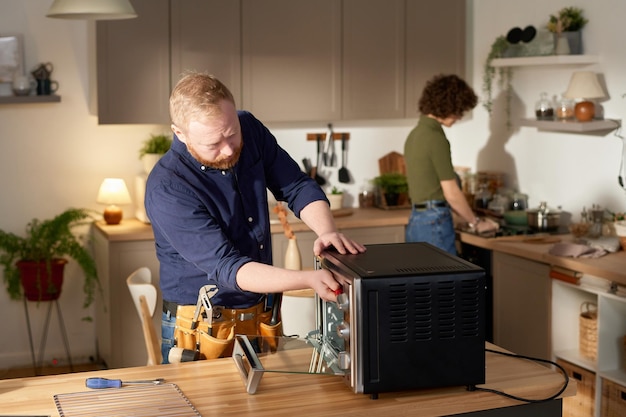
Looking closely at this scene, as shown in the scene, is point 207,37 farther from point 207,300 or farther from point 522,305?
point 207,300

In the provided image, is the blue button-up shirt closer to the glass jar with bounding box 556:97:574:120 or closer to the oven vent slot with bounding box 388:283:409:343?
the oven vent slot with bounding box 388:283:409:343

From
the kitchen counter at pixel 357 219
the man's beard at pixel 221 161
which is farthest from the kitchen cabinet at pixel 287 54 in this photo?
the man's beard at pixel 221 161

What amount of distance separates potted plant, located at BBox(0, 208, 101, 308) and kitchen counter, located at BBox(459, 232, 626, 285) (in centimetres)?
219

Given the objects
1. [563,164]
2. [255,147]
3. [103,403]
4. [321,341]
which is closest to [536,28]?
[563,164]

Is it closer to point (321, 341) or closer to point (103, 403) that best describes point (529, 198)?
point (321, 341)

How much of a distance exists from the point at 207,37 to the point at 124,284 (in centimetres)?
149

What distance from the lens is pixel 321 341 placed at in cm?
260

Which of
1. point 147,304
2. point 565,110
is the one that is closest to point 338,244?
point 147,304

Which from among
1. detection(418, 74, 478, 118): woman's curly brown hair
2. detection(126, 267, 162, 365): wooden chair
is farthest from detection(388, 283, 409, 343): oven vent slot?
detection(418, 74, 478, 118): woman's curly brown hair

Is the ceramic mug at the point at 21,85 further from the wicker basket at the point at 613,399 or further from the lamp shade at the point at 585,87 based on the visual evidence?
the wicker basket at the point at 613,399

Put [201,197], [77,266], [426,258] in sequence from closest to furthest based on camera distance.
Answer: [426,258], [201,197], [77,266]

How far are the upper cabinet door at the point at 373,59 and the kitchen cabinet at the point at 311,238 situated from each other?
76 cm

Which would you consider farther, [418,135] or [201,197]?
[418,135]

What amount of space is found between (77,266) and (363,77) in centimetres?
211
